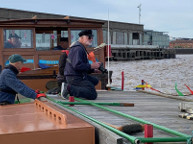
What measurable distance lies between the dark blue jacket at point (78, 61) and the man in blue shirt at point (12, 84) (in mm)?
1029

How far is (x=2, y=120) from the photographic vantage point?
4098 mm

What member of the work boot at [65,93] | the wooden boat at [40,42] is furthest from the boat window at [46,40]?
the work boot at [65,93]

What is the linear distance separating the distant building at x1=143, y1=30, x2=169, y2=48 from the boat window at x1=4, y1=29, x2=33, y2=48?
68.0 metres

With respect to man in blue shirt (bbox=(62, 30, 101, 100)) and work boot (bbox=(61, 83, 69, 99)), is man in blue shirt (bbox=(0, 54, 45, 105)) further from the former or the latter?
man in blue shirt (bbox=(62, 30, 101, 100))

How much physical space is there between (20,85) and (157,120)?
7.73 feet

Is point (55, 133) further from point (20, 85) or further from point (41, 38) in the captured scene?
point (41, 38)

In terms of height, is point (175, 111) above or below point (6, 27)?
below

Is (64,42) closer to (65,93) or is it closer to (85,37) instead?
(85,37)

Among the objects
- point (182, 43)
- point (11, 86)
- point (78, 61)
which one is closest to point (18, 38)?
point (78, 61)

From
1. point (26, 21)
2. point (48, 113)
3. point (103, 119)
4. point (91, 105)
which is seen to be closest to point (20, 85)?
point (91, 105)

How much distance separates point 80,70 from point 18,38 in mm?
4605

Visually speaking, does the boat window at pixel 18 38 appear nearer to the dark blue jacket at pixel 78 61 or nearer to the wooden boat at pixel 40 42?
the wooden boat at pixel 40 42

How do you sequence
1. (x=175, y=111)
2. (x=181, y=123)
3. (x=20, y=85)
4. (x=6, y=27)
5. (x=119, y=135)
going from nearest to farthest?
1. (x=119, y=135)
2. (x=181, y=123)
3. (x=175, y=111)
4. (x=20, y=85)
5. (x=6, y=27)

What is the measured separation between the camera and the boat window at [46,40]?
10680 millimetres
